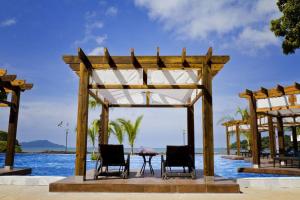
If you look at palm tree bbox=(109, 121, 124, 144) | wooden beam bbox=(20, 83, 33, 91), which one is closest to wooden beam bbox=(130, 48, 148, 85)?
wooden beam bbox=(20, 83, 33, 91)

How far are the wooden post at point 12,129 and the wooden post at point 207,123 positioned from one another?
21.1 feet

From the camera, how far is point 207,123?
5.62 metres

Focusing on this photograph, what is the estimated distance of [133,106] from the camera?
30.2 ft

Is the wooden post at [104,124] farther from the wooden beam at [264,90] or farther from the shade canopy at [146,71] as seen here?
the wooden beam at [264,90]

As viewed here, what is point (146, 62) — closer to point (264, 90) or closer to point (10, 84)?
point (10, 84)

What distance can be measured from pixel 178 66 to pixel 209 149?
75.4 inches

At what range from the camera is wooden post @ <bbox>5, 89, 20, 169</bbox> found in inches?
342

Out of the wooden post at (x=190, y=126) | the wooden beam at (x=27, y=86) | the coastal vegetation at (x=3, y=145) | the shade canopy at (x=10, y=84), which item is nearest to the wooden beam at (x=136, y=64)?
the wooden post at (x=190, y=126)

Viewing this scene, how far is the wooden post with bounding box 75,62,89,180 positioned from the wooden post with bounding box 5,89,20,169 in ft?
14.3

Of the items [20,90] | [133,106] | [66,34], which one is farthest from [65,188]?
[66,34]

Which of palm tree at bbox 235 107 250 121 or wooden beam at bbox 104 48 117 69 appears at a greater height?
palm tree at bbox 235 107 250 121

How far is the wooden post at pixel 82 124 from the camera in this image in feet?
18.1

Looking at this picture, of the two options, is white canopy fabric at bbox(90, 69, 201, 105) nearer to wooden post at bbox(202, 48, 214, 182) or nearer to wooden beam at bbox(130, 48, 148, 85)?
wooden beam at bbox(130, 48, 148, 85)

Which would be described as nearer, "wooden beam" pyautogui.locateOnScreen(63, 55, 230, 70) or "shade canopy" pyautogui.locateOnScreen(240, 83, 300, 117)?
"wooden beam" pyautogui.locateOnScreen(63, 55, 230, 70)
